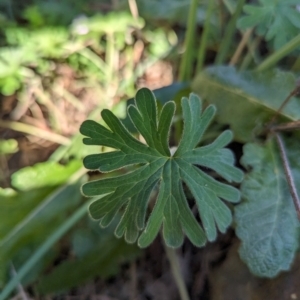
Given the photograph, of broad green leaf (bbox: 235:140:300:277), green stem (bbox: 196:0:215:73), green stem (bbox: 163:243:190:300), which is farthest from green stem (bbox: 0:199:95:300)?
green stem (bbox: 196:0:215:73)

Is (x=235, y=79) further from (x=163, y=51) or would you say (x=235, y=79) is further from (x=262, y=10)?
(x=163, y=51)

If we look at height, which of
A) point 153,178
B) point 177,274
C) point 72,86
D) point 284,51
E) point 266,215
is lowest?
point 177,274

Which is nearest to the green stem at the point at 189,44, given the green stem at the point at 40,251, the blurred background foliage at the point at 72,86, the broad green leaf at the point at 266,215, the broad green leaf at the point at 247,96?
the blurred background foliage at the point at 72,86

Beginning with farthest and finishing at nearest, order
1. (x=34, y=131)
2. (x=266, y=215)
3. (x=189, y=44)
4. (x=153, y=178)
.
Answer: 1. (x=34, y=131)
2. (x=189, y=44)
3. (x=266, y=215)
4. (x=153, y=178)

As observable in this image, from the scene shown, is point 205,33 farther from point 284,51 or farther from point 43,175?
point 43,175

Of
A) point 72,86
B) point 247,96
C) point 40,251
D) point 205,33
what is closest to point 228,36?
point 205,33

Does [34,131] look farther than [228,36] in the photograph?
Yes

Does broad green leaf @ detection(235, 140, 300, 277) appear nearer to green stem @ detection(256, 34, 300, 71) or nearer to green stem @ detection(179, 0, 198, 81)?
green stem @ detection(256, 34, 300, 71)
